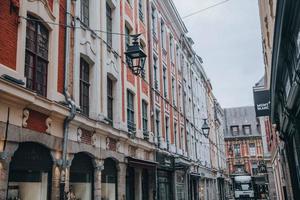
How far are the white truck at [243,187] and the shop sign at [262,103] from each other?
31.3m

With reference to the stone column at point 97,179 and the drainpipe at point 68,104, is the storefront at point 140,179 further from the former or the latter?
the drainpipe at point 68,104

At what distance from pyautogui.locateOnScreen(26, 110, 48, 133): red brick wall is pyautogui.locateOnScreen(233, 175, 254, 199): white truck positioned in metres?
38.8

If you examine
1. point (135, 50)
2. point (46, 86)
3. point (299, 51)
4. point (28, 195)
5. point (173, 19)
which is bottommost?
point (28, 195)

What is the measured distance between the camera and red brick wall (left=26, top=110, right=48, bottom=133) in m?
8.82

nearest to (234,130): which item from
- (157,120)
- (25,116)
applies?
(157,120)

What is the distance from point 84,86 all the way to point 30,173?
13.6ft

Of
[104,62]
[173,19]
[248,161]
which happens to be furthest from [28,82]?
[248,161]

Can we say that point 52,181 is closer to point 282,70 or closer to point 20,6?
point 20,6

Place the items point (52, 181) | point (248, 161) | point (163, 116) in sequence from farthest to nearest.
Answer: point (248, 161), point (163, 116), point (52, 181)

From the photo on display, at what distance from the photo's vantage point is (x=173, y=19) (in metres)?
27.3

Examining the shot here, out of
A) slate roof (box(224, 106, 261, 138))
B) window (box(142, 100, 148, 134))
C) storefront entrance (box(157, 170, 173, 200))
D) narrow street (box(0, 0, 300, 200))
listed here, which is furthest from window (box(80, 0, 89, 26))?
slate roof (box(224, 106, 261, 138))

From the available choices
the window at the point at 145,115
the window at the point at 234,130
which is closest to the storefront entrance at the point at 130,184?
the window at the point at 145,115

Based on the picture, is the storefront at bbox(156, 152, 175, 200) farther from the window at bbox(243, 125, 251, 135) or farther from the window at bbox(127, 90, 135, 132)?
the window at bbox(243, 125, 251, 135)

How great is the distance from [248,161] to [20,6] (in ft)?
203
